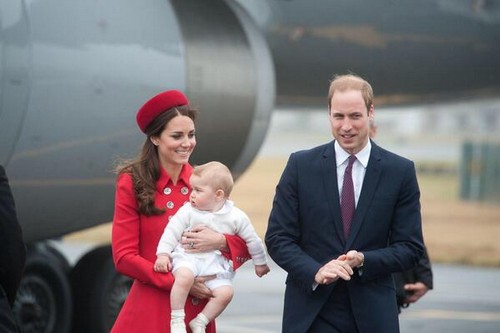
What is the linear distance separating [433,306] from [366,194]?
9.12 metres

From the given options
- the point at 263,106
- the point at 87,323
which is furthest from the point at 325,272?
the point at 87,323

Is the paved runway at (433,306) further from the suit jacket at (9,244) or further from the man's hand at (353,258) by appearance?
the suit jacket at (9,244)

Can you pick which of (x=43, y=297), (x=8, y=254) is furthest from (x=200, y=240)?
(x=43, y=297)

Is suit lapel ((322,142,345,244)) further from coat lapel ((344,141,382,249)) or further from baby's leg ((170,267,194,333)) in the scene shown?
baby's leg ((170,267,194,333))

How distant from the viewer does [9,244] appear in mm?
4570

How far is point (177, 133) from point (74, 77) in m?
3.00

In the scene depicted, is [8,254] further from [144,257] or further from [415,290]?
[415,290]

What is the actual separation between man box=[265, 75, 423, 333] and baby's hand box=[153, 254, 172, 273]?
0.45m

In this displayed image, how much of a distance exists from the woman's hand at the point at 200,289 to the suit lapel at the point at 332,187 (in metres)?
0.56

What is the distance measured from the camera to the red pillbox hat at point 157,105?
5.17m

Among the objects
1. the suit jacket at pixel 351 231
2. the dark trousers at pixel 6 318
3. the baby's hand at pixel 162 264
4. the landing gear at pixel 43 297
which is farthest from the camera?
the landing gear at pixel 43 297

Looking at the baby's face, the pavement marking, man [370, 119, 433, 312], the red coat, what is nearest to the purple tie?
the red coat

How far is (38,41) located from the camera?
25.5ft

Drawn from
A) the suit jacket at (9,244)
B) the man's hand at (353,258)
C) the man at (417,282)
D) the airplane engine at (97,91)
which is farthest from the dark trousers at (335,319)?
the airplane engine at (97,91)
